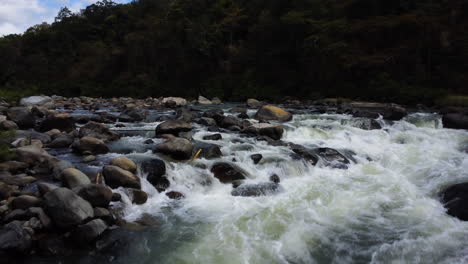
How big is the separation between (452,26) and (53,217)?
2389cm

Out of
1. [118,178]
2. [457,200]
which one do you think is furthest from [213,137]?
[457,200]

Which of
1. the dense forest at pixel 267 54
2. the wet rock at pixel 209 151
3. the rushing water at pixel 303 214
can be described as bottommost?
the rushing water at pixel 303 214

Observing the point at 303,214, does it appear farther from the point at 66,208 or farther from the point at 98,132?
the point at 98,132

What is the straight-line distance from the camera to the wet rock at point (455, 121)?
1164 centimetres

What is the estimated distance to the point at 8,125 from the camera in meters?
9.95

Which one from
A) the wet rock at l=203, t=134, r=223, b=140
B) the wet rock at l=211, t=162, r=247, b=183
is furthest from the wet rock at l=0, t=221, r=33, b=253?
the wet rock at l=203, t=134, r=223, b=140

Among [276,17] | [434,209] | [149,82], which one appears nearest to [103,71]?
[149,82]

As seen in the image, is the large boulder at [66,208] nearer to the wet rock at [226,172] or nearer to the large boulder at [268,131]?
the wet rock at [226,172]

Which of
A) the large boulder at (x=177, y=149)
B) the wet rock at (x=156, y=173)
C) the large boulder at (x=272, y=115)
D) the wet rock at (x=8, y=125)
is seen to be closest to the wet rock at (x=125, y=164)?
the wet rock at (x=156, y=173)

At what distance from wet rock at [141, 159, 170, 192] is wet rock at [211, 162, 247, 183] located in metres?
1.09

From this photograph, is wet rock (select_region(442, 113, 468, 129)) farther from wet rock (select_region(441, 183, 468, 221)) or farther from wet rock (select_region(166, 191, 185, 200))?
wet rock (select_region(166, 191, 185, 200))

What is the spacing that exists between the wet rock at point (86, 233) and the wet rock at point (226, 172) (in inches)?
114

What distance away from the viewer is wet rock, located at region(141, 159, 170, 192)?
641 cm

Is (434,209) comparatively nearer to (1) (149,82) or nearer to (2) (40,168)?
(2) (40,168)
